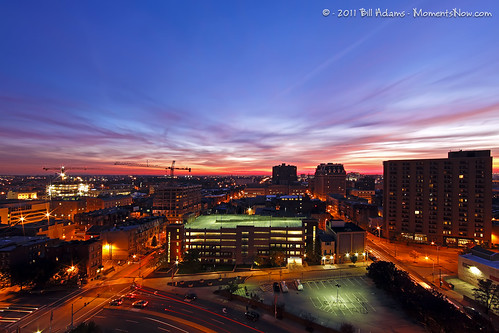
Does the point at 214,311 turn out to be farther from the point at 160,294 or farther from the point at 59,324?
the point at 59,324

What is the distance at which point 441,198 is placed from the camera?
254ft

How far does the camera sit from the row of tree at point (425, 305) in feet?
107

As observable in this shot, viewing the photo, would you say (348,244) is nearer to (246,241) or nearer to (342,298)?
(342,298)

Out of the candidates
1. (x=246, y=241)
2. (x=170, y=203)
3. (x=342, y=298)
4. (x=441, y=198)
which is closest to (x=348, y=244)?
(x=342, y=298)

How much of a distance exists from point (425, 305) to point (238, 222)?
152 feet

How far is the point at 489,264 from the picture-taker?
46.3 metres

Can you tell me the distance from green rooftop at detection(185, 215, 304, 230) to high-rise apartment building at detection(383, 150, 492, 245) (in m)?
37.9

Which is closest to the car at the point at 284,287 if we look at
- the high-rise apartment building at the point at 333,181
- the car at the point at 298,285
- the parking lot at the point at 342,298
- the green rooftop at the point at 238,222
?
the car at the point at 298,285

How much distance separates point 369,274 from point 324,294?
13.0 m

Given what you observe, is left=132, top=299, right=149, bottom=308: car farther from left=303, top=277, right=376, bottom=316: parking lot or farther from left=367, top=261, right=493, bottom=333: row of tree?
left=367, top=261, right=493, bottom=333: row of tree

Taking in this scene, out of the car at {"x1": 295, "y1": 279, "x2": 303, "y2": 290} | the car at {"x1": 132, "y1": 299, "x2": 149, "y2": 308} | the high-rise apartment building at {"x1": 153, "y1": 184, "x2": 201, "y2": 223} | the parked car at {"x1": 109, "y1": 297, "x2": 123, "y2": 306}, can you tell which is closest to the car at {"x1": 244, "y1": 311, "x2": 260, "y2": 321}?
the car at {"x1": 295, "y1": 279, "x2": 303, "y2": 290}

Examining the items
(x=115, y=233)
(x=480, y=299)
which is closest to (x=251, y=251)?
(x=115, y=233)

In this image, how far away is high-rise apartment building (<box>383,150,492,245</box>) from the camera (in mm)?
72500

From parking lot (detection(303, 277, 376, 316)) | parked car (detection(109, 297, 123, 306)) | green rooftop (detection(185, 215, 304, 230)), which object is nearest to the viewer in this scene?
parking lot (detection(303, 277, 376, 316))
